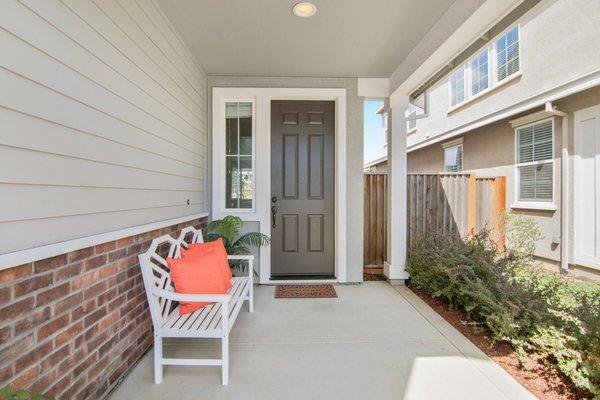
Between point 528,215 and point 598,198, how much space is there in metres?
1.11

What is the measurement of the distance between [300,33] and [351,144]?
145cm

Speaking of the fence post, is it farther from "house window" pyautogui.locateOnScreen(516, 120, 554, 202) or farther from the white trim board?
the white trim board

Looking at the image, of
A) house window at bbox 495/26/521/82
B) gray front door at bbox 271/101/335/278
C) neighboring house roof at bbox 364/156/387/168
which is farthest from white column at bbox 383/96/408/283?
neighboring house roof at bbox 364/156/387/168

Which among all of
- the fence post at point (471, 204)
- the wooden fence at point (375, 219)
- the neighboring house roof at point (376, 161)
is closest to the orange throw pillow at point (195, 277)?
the wooden fence at point (375, 219)

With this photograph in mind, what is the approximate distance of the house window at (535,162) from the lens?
15.8 ft

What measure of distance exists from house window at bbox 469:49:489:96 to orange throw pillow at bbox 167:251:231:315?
22.5 ft

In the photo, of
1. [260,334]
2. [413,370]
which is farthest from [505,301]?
[260,334]

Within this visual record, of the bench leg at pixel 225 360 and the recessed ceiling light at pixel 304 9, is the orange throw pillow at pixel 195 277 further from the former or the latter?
the recessed ceiling light at pixel 304 9

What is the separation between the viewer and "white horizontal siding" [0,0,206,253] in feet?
3.94

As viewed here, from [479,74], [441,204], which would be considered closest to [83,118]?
[441,204]

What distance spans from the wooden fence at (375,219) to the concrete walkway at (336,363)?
4.92 ft

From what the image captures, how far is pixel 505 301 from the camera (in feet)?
7.51

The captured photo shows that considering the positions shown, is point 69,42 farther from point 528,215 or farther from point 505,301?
point 528,215

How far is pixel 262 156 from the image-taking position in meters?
3.76
